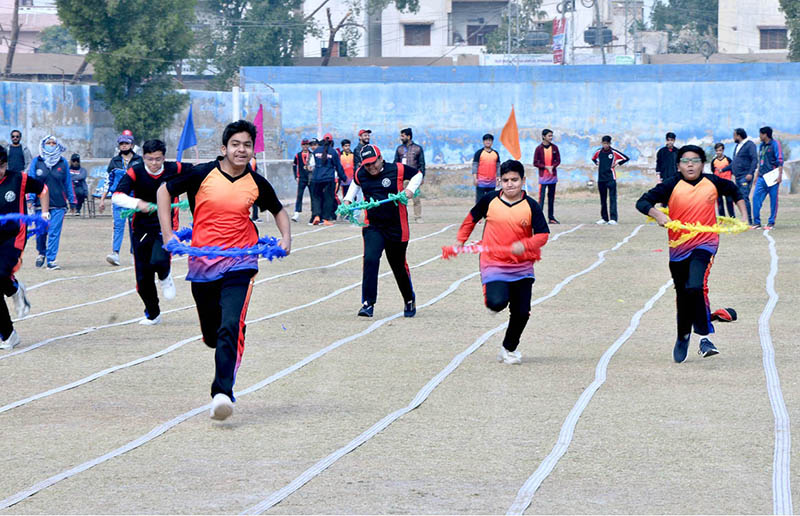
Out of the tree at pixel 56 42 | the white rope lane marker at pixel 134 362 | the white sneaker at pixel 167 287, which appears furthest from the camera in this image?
the tree at pixel 56 42

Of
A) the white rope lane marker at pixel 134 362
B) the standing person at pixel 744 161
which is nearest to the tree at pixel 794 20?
the standing person at pixel 744 161

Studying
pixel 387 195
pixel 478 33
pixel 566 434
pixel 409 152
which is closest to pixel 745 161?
pixel 409 152

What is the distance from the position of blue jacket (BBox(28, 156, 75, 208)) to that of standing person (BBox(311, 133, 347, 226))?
7.56m

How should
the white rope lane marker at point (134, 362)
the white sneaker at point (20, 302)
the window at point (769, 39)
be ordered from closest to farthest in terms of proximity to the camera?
the white rope lane marker at point (134, 362), the white sneaker at point (20, 302), the window at point (769, 39)

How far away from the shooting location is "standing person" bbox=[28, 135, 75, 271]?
56.5 feet

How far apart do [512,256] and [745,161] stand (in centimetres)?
1362

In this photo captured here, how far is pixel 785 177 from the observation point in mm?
34688

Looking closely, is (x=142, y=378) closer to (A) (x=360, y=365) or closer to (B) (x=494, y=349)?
(A) (x=360, y=365)

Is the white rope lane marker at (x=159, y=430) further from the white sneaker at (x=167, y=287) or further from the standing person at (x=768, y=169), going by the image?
the standing person at (x=768, y=169)

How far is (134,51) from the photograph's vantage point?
130ft

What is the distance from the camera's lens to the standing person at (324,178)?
25.1m

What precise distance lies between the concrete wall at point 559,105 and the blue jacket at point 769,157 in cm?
1546

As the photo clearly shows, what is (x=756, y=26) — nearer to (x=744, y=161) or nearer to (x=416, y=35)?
(x=416, y=35)

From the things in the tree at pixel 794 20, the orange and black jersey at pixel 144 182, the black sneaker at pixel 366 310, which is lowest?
the black sneaker at pixel 366 310
